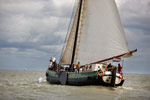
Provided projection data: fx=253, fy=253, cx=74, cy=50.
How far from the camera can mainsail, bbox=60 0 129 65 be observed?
2956cm

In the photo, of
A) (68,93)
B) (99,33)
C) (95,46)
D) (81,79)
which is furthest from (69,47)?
(68,93)

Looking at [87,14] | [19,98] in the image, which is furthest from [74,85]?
[19,98]

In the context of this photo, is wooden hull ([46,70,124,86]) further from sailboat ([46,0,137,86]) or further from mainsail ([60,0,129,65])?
mainsail ([60,0,129,65])

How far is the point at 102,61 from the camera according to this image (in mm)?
A: 30094

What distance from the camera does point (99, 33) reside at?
Answer: 31.1 meters

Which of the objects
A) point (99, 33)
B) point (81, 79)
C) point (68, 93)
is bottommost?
point (68, 93)

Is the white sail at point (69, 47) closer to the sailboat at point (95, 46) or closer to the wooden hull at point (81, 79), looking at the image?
the sailboat at point (95, 46)

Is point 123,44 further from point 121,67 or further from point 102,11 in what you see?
point 102,11

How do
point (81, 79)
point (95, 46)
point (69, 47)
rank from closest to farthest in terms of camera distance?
1. point (81, 79)
2. point (95, 46)
3. point (69, 47)

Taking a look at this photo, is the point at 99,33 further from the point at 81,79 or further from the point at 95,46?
the point at 81,79

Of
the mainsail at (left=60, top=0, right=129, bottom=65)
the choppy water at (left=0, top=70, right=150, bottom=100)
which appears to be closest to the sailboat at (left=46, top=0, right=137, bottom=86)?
the mainsail at (left=60, top=0, right=129, bottom=65)

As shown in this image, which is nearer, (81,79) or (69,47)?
(81,79)

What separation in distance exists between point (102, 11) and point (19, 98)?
16.8m

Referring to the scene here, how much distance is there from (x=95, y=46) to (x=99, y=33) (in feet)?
5.49
